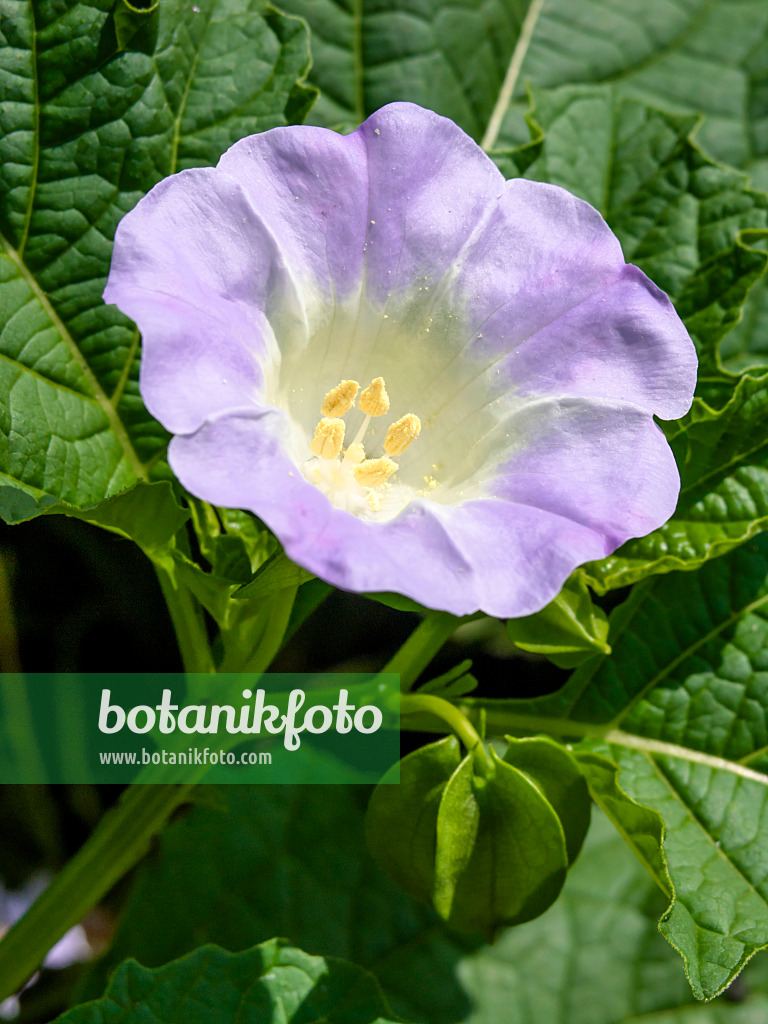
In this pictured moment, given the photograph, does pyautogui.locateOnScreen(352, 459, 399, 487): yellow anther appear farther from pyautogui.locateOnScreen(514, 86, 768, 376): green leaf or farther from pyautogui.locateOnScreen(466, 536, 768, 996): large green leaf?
pyautogui.locateOnScreen(514, 86, 768, 376): green leaf

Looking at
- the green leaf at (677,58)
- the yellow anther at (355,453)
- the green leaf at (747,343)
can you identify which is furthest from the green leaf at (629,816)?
the green leaf at (677,58)

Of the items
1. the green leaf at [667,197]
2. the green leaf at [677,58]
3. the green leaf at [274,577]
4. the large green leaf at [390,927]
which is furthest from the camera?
the green leaf at [677,58]

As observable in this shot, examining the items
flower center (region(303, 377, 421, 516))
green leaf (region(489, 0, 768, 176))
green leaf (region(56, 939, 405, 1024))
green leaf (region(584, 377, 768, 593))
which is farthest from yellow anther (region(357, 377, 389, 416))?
green leaf (region(489, 0, 768, 176))

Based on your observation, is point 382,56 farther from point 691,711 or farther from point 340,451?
point 691,711

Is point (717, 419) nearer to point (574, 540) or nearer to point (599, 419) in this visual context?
point (599, 419)

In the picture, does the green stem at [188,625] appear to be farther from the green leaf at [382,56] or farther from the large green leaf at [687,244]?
the green leaf at [382,56]

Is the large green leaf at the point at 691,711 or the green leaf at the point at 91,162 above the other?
the green leaf at the point at 91,162

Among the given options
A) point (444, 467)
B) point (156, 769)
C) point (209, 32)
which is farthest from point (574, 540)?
point (209, 32)
